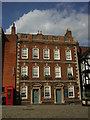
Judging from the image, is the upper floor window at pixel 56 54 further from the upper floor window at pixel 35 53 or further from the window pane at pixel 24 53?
the window pane at pixel 24 53

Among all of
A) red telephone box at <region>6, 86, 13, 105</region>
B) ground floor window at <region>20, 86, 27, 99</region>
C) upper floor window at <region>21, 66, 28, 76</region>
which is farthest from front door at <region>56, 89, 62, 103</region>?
red telephone box at <region>6, 86, 13, 105</region>

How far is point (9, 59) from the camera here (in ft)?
78.0

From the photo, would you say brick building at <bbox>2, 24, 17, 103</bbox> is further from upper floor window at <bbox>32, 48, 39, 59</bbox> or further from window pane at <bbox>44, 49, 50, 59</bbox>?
window pane at <bbox>44, 49, 50, 59</bbox>

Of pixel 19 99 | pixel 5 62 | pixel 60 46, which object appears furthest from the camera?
pixel 60 46

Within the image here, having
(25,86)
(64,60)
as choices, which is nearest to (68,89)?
(64,60)

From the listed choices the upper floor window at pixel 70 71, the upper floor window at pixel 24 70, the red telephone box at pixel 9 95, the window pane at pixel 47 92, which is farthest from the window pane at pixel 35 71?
the upper floor window at pixel 70 71

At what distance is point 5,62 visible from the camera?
23.7 m

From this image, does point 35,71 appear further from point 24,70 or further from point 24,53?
point 24,53

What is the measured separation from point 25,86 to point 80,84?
29.9ft

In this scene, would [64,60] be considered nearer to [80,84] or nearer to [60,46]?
[60,46]

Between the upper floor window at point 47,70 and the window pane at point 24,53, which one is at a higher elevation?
the window pane at point 24,53

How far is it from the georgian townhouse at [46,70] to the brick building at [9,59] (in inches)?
26.3

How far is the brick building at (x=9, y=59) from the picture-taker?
2266cm

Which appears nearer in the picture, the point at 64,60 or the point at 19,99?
the point at 19,99
